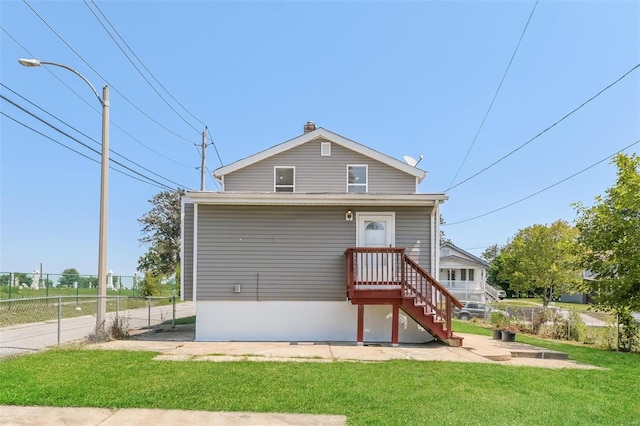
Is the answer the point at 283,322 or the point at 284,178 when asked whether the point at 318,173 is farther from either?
the point at 283,322

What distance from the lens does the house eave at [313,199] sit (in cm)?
1034

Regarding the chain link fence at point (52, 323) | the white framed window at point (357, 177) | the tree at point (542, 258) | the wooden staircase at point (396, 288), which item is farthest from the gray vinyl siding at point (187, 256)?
the tree at point (542, 258)

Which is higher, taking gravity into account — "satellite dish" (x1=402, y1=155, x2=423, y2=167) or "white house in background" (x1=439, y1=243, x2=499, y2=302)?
"satellite dish" (x1=402, y1=155, x2=423, y2=167)

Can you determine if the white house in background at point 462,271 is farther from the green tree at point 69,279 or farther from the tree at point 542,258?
the green tree at point 69,279

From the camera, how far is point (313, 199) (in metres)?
10.4

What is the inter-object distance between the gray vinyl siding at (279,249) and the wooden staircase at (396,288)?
2.31ft

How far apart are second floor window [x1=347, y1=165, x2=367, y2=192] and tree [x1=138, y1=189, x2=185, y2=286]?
2915 centimetres

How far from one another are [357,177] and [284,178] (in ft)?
7.61

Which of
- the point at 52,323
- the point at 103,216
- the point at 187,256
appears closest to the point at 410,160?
the point at 187,256

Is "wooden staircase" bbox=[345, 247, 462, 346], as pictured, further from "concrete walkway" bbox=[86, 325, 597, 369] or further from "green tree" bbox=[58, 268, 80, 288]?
"green tree" bbox=[58, 268, 80, 288]

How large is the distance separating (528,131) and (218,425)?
12990 millimetres

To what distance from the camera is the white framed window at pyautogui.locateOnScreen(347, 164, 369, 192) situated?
1267cm

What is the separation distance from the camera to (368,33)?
12.1 m

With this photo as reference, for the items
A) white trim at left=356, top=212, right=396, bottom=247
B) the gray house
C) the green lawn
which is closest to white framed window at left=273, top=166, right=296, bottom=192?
the gray house
